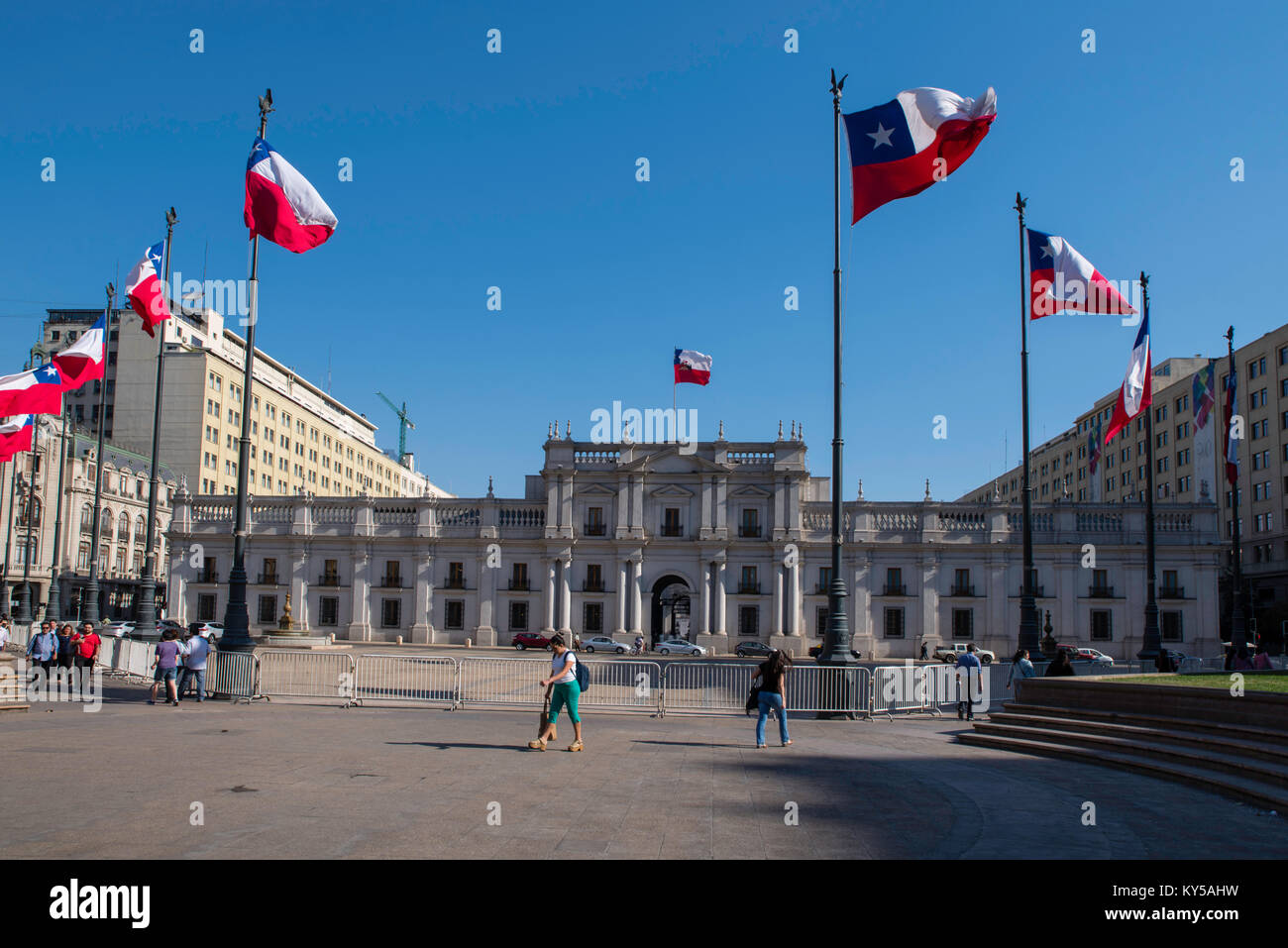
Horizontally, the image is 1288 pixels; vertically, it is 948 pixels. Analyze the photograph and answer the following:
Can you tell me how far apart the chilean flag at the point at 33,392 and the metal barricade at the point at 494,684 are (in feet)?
46.8

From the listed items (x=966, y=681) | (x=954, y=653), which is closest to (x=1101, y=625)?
(x=954, y=653)

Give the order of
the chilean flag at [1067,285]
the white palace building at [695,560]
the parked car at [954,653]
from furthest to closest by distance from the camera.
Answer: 1. the white palace building at [695,560]
2. the parked car at [954,653]
3. the chilean flag at [1067,285]

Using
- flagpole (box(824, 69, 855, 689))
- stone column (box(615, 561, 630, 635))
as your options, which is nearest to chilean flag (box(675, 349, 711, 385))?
stone column (box(615, 561, 630, 635))

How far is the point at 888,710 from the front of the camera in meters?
20.4

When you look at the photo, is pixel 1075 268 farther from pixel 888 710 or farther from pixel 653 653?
pixel 653 653

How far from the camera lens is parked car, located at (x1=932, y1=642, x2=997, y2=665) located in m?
47.4

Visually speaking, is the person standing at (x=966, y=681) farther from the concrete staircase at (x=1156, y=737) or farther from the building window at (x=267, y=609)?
the building window at (x=267, y=609)

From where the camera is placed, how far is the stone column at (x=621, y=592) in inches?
2327

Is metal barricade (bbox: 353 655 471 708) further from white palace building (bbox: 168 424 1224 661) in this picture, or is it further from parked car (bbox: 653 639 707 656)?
white palace building (bbox: 168 424 1224 661)

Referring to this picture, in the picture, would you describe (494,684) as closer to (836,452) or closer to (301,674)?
(301,674)

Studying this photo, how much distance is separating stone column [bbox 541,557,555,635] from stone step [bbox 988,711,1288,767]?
144 ft

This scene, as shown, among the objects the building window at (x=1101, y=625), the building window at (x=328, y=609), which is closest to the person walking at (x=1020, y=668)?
the building window at (x=1101, y=625)

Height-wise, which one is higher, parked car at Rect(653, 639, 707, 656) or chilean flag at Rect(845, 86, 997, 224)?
chilean flag at Rect(845, 86, 997, 224)

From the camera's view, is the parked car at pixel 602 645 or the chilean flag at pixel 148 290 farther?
the parked car at pixel 602 645
